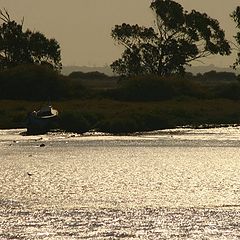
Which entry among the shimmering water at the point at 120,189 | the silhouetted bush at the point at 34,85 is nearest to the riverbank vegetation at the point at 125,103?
the silhouetted bush at the point at 34,85

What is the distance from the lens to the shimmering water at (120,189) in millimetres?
22906

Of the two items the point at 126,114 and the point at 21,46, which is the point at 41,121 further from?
the point at 21,46

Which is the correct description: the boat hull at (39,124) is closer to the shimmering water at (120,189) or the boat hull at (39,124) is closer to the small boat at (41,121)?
the small boat at (41,121)

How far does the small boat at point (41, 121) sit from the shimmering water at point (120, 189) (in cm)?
435

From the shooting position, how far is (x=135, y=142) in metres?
51.7

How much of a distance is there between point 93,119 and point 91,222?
38.0 m

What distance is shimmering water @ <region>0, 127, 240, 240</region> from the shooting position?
22906 mm

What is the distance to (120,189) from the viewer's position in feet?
99.9

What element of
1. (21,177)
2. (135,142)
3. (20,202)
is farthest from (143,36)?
(20,202)

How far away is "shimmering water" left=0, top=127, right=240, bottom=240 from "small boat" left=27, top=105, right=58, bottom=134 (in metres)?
4.35

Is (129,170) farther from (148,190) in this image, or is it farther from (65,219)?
(65,219)

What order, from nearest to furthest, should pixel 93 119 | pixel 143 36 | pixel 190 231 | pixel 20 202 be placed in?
pixel 190 231
pixel 20 202
pixel 93 119
pixel 143 36

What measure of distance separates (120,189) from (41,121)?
27727 mm

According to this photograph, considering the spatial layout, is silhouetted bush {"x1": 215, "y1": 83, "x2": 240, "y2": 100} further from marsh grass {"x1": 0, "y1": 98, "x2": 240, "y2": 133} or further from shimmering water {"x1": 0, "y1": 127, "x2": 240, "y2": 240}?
shimmering water {"x1": 0, "y1": 127, "x2": 240, "y2": 240}
